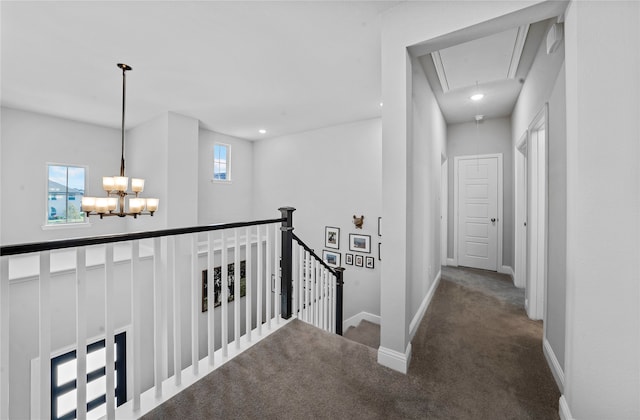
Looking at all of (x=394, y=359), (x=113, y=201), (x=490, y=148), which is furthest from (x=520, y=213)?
(x=113, y=201)

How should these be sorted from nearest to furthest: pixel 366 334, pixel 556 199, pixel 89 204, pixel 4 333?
pixel 4 333, pixel 556 199, pixel 89 204, pixel 366 334

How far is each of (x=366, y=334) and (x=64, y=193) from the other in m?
5.84

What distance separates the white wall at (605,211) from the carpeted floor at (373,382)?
17.7 inches

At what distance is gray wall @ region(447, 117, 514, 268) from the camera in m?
4.45

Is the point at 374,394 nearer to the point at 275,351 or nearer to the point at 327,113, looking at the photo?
the point at 275,351

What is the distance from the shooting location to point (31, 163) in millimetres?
4148

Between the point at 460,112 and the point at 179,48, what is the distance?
418cm

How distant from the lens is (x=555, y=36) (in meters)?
1.79

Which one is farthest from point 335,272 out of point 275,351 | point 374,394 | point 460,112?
point 460,112

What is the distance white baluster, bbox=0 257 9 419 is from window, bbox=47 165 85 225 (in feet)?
15.4

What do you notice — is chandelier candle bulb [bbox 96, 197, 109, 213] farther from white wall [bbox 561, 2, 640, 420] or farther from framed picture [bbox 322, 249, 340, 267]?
white wall [bbox 561, 2, 640, 420]

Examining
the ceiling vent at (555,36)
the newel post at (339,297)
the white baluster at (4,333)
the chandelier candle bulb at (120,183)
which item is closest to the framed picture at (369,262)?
the newel post at (339,297)

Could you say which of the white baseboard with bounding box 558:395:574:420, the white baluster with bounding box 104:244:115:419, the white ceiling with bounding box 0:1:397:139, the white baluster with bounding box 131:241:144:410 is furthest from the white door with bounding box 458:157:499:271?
the white baluster with bounding box 104:244:115:419

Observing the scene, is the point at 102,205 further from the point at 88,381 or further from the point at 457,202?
the point at 457,202
